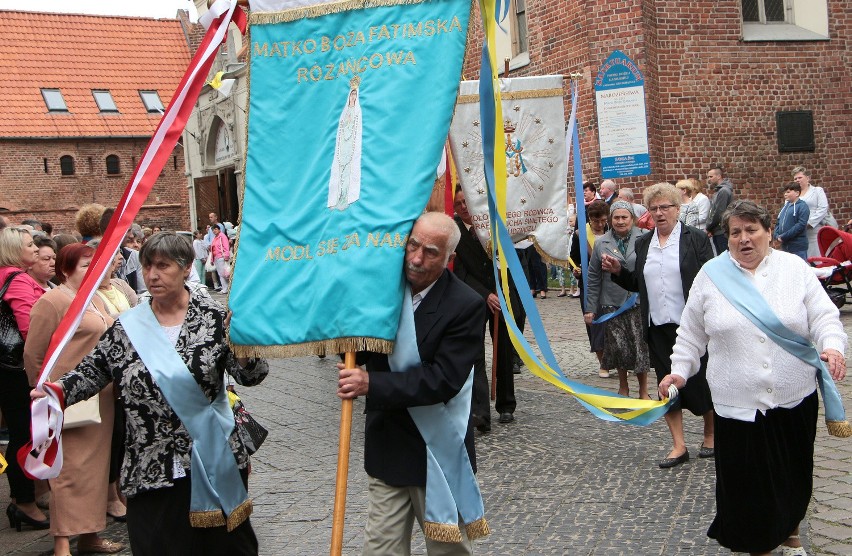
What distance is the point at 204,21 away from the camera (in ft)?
14.3

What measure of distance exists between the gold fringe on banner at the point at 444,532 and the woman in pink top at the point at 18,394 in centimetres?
384

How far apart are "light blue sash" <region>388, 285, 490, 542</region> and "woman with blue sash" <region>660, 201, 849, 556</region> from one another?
1.34 m

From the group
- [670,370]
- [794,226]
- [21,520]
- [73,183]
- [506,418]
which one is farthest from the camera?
[73,183]

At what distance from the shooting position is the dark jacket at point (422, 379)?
392cm

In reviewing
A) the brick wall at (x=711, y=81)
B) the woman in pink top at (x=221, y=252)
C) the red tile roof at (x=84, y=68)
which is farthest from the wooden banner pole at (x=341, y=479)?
the red tile roof at (x=84, y=68)

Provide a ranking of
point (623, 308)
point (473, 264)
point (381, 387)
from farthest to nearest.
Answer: point (623, 308)
point (473, 264)
point (381, 387)

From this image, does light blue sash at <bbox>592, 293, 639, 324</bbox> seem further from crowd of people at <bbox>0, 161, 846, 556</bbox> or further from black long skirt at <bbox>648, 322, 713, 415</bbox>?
crowd of people at <bbox>0, 161, 846, 556</bbox>

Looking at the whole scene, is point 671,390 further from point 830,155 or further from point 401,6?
point 830,155

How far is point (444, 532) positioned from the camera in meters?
3.98

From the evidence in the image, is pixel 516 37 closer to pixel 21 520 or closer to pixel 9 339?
pixel 9 339

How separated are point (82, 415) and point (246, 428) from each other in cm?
172

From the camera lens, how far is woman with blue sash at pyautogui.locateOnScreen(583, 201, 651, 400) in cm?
932

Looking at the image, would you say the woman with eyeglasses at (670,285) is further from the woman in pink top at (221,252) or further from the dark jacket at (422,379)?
the woman in pink top at (221,252)

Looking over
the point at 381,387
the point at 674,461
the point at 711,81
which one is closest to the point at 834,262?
the point at 711,81
